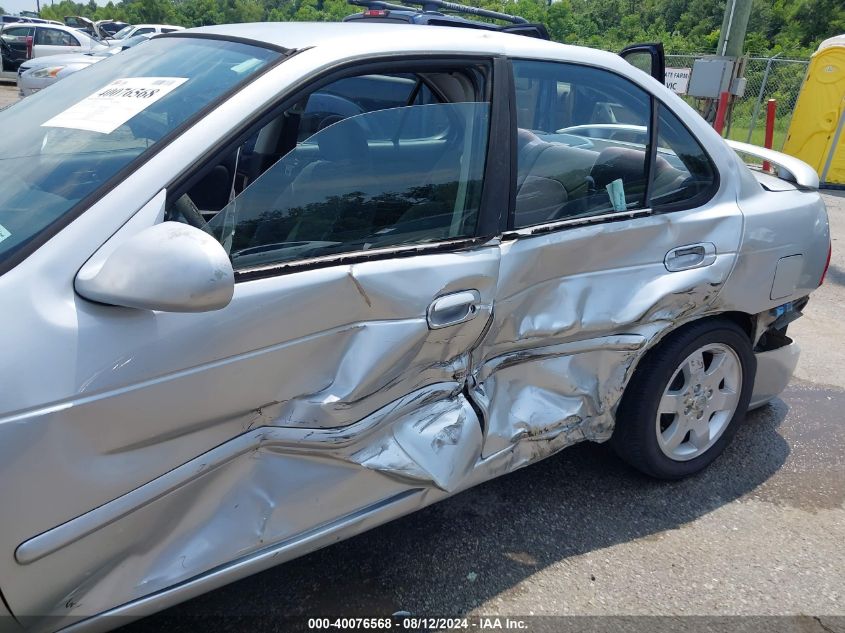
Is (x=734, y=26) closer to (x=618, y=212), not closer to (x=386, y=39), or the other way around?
(x=618, y=212)

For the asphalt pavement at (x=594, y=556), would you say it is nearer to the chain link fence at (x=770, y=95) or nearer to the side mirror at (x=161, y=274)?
the side mirror at (x=161, y=274)

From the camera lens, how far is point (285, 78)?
1.86 metres

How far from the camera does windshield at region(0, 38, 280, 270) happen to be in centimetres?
172

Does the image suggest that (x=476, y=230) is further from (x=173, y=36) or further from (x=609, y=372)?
(x=173, y=36)

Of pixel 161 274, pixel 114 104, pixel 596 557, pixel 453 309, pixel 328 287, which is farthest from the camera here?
pixel 596 557

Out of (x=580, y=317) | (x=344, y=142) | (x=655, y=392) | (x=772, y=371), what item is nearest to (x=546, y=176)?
(x=580, y=317)

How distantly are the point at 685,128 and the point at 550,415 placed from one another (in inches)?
50.9

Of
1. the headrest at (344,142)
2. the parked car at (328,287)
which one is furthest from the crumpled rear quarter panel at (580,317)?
the headrest at (344,142)

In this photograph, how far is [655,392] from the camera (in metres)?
2.73

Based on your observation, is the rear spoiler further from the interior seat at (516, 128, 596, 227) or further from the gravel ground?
the gravel ground

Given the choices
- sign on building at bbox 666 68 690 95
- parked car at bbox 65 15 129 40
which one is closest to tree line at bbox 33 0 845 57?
parked car at bbox 65 15 129 40

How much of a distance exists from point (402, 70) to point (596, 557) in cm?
182

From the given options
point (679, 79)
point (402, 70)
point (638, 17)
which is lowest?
point (638, 17)

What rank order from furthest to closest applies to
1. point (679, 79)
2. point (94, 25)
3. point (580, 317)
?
point (94, 25) → point (679, 79) → point (580, 317)
